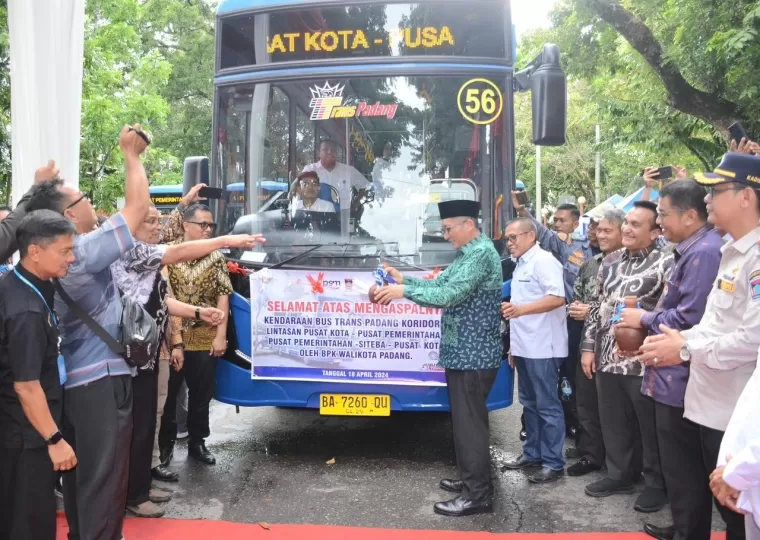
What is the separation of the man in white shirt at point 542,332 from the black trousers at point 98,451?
2.80m

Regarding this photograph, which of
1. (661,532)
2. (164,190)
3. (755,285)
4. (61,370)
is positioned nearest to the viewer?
(755,285)

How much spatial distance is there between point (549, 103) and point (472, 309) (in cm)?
172

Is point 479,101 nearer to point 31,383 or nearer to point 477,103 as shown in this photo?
point 477,103

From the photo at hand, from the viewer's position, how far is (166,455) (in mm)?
5543

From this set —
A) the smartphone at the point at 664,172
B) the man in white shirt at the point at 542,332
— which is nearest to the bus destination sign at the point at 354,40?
the man in white shirt at the point at 542,332

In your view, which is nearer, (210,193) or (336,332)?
(336,332)

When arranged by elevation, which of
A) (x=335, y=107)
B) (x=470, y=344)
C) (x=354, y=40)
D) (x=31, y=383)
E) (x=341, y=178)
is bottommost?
(x=470, y=344)

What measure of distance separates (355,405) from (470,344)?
1.20 m

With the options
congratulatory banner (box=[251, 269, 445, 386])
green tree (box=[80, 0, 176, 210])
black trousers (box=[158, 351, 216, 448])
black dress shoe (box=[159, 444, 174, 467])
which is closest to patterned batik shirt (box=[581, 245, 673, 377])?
congratulatory banner (box=[251, 269, 445, 386])

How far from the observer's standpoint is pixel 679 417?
380 cm

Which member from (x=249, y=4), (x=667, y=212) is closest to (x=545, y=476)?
(x=667, y=212)

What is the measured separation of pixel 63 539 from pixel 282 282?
83.0 inches

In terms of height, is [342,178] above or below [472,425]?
above

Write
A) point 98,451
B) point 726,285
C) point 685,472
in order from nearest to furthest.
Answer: point 726,285 < point 98,451 < point 685,472
